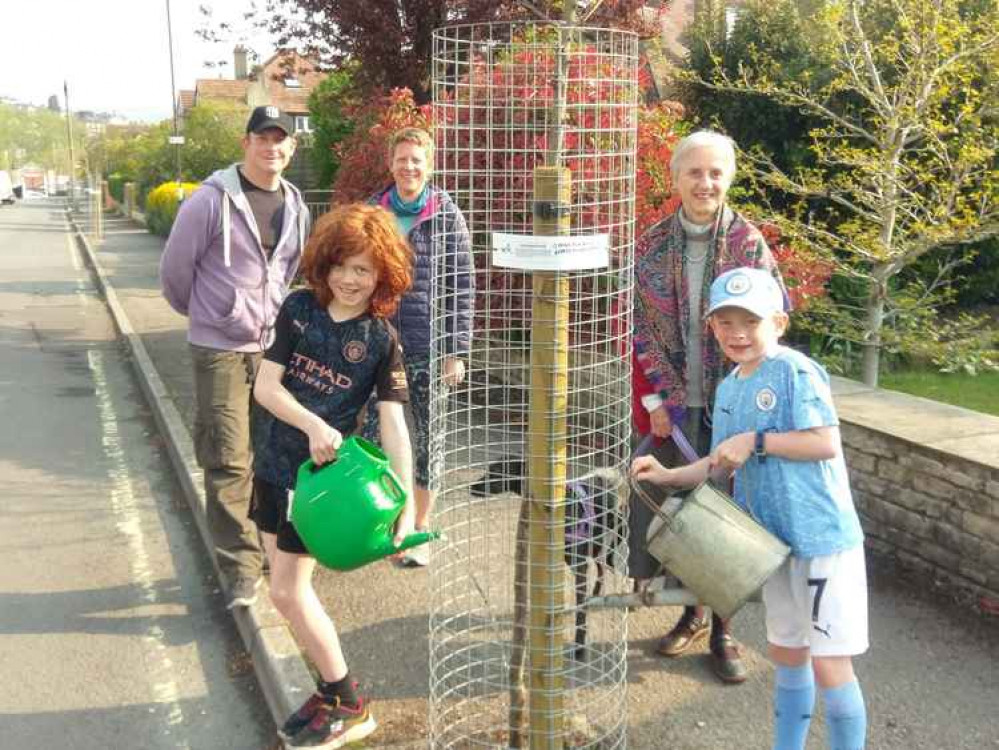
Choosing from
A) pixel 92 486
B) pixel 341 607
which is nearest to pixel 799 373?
pixel 341 607

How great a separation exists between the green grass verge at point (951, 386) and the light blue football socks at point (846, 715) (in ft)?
16.5

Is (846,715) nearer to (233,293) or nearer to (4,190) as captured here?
(233,293)

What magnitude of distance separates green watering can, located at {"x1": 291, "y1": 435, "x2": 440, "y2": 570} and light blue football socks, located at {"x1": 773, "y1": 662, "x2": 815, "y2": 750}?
1.15 m

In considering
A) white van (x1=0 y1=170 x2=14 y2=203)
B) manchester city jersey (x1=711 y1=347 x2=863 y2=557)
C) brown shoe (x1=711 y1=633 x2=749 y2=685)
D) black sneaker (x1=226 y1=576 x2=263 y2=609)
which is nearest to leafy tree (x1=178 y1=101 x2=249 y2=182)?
black sneaker (x1=226 y1=576 x2=263 y2=609)

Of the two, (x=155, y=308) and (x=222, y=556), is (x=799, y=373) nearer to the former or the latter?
(x=222, y=556)

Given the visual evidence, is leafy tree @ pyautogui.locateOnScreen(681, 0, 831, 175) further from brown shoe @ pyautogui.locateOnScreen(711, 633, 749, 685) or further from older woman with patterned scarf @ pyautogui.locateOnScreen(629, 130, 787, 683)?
brown shoe @ pyautogui.locateOnScreen(711, 633, 749, 685)

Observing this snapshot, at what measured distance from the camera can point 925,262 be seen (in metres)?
9.41

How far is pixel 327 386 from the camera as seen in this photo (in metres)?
3.40

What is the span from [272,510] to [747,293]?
1.73 m

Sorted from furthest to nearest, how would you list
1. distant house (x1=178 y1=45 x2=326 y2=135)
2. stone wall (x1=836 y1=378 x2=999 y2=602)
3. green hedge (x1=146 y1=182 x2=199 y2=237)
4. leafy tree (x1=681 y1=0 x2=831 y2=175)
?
green hedge (x1=146 y1=182 x2=199 y2=237)
distant house (x1=178 y1=45 x2=326 y2=135)
leafy tree (x1=681 y1=0 x2=831 y2=175)
stone wall (x1=836 y1=378 x2=999 y2=602)

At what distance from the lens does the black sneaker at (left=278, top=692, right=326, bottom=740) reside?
3533 mm

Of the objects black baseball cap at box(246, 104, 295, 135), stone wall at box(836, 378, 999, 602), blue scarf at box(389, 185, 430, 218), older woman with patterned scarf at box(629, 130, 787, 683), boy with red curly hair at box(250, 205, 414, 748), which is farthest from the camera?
blue scarf at box(389, 185, 430, 218)

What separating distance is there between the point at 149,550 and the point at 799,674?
3.90 metres

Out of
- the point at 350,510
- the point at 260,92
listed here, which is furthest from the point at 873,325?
the point at 260,92
